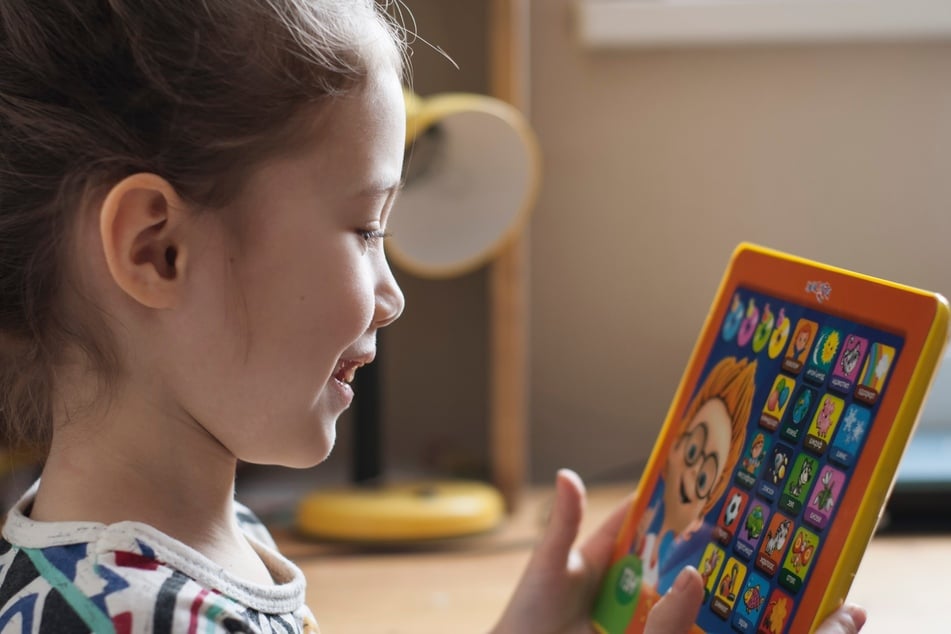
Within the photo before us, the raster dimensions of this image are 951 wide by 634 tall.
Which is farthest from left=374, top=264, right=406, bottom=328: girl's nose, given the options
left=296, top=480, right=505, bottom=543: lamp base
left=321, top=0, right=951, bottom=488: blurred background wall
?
left=321, top=0, right=951, bottom=488: blurred background wall

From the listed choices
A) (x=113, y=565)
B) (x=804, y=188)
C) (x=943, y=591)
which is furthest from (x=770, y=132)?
(x=113, y=565)

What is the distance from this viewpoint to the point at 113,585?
513 mm

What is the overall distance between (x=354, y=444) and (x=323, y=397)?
0.65 metres

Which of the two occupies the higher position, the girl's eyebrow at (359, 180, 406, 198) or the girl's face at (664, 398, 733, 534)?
the girl's eyebrow at (359, 180, 406, 198)

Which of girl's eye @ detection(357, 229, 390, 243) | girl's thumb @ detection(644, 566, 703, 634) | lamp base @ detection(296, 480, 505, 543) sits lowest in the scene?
lamp base @ detection(296, 480, 505, 543)

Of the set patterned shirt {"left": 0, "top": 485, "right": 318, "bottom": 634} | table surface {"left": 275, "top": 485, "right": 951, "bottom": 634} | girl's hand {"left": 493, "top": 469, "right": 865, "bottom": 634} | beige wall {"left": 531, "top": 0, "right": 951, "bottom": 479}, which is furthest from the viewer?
beige wall {"left": 531, "top": 0, "right": 951, "bottom": 479}

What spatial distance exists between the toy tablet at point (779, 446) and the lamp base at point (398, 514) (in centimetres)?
42

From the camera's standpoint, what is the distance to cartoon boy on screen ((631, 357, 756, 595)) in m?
0.66

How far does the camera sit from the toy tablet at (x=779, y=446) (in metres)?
0.55

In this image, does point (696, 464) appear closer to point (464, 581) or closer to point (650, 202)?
point (464, 581)

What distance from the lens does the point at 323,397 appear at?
1.95 ft

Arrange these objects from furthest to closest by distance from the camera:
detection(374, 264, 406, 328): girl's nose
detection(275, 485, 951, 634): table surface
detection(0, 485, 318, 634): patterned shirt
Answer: detection(275, 485, 951, 634): table surface → detection(374, 264, 406, 328): girl's nose → detection(0, 485, 318, 634): patterned shirt

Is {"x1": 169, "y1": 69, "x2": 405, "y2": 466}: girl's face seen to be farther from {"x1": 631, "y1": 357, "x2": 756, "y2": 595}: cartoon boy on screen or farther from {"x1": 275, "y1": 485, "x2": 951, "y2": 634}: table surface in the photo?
{"x1": 275, "y1": 485, "x2": 951, "y2": 634}: table surface

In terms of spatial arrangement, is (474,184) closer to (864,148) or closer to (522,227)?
(522,227)
